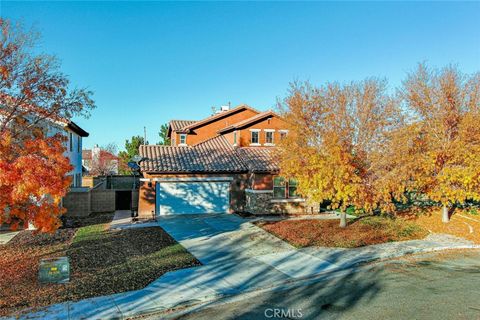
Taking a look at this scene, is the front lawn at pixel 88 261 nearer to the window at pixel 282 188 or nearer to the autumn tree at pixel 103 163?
the window at pixel 282 188

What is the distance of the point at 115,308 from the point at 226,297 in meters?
2.84

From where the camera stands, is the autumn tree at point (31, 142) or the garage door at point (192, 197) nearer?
the autumn tree at point (31, 142)

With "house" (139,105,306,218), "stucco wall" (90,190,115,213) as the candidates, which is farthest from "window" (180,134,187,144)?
"stucco wall" (90,190,115,213)

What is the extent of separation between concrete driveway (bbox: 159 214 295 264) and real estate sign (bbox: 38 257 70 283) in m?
4.41

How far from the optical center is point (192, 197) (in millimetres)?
22188

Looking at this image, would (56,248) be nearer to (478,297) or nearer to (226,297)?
(226,297)

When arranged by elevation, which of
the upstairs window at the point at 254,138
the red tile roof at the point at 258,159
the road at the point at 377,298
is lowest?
the road at the point at 377,298

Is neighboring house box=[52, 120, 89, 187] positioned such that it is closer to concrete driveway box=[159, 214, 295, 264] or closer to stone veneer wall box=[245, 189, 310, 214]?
concrete driveway box=[159, 214, 295, 264]

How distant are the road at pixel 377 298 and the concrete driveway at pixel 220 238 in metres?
3.59

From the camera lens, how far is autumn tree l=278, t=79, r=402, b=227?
15.1 meters

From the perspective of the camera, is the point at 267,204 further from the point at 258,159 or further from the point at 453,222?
the point at 453,222

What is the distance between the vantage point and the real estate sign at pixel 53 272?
985 cm

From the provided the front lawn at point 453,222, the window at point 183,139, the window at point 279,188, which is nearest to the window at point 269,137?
the window at point 279,188

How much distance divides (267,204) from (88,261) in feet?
40.8
